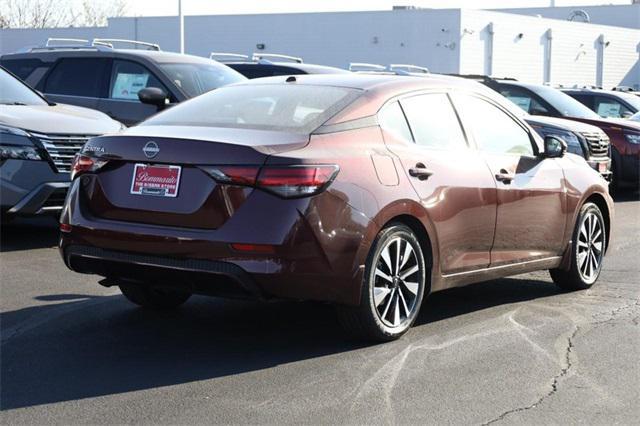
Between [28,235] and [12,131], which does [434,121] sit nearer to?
[12,131]

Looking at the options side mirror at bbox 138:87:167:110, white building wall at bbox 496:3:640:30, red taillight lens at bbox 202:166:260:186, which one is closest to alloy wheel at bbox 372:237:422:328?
red taillight lens at bbox 202:166:260:186

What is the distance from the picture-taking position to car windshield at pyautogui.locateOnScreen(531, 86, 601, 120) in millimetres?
16531

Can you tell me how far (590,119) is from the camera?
16.2 metres

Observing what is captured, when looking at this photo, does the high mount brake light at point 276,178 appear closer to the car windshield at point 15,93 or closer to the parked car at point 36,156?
the parked car at point 36,156

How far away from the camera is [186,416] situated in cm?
470

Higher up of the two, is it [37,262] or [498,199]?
[498,199]

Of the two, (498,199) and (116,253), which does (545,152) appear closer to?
(498,199)

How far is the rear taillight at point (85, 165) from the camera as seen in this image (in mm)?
5883

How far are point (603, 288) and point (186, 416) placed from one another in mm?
4493

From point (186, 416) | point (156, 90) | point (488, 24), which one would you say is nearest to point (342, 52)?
point (488, 24)

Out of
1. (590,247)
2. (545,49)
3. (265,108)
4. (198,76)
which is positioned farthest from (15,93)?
(545,49)

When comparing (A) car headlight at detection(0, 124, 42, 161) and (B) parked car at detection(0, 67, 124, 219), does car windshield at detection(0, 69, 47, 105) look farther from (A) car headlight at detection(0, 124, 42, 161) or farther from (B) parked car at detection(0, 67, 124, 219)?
(A) car headlight at detection(0, 124, 42, 161)

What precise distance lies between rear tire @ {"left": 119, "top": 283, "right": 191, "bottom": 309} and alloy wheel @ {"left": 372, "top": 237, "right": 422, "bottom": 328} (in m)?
1.48

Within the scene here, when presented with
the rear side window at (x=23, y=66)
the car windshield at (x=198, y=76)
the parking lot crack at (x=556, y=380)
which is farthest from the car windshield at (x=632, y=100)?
the parking lot crack at (x=556, y=380)
